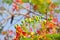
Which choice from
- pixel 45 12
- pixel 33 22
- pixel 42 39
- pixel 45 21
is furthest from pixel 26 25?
pixel 45 12

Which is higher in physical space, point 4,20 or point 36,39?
point 36,39

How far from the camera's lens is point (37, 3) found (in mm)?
3678

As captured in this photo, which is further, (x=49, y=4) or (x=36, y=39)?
(x=49, y=4)

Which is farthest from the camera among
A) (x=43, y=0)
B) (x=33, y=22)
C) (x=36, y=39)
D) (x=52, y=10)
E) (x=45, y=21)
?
(x=52, y=10)

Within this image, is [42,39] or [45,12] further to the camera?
[45,12]

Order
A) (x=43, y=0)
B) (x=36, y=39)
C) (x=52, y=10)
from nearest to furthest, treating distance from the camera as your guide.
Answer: (x=36, y=39) < (x=43, y=0) < (x=52, y=10)

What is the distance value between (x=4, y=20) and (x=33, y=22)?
920 mm

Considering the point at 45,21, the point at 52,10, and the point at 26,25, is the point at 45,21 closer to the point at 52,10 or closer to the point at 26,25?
the point at 26,25

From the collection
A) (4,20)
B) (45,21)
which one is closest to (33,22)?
(45,21)

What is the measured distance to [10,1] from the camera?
3.71 m

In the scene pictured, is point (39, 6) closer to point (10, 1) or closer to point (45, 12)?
point (45, 12)

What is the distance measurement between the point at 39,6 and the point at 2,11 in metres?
0.64

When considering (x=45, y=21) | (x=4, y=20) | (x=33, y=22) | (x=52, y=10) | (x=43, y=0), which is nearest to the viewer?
(x=33, y=22)

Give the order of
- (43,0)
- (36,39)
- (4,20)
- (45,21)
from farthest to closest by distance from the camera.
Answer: (43,0) → (4,20) → (45,21) → (36,39)
